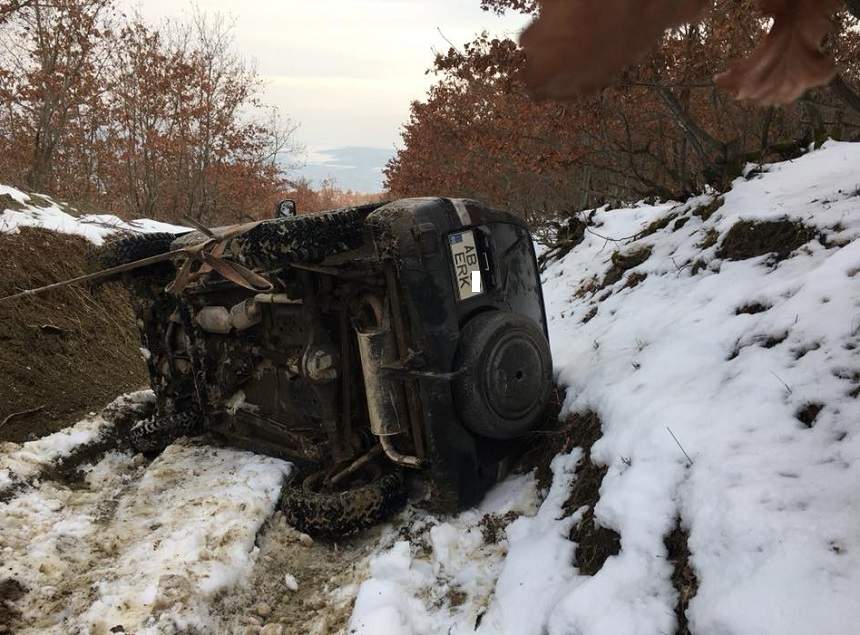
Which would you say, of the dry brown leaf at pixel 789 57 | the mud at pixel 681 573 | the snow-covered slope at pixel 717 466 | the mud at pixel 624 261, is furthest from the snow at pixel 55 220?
the dry brown leaf at pixel 789 57

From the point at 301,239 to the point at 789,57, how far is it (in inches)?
89.2

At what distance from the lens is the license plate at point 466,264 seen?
2961 mm

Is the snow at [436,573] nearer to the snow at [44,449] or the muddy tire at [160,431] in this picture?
the muddy tire at [160,431]

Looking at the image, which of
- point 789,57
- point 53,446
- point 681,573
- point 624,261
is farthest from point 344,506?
point 624,261

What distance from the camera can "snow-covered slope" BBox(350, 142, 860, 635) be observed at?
5.45 feet

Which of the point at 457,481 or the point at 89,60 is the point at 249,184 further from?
the point at 457,481

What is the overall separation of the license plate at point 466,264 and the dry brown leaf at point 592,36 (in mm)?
2335

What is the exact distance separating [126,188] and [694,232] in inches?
693

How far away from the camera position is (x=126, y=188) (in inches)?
685

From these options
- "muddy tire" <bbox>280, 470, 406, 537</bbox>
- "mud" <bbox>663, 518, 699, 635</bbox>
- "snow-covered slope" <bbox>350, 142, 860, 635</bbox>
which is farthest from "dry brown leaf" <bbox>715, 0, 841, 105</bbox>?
"muddy tire" <bbox>280, 470, 406, 537</bbox>

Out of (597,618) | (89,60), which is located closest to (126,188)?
(89,60)

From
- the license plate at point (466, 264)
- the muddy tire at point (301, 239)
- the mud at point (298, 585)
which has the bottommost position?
the mud at point (298, 585)

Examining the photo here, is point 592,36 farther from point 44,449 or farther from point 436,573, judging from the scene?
point 44,449

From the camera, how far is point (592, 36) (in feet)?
1.86
